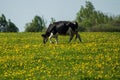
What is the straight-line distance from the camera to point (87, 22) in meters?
104

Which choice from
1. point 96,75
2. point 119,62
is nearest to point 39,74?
point 96,75

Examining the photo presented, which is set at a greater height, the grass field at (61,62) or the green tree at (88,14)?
the green tree at (88,14)

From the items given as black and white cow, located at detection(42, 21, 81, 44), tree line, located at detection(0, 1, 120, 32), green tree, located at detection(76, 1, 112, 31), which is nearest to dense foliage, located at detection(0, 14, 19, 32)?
tree line, located at detection(0, 1, 120, 32)

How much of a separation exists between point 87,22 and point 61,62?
7951 cm

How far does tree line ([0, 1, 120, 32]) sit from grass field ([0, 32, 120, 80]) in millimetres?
42485

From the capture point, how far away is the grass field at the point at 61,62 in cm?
2096

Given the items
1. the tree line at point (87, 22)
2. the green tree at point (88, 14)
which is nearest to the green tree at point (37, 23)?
the tree line at point (87, 22)

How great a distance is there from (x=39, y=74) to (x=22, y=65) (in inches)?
109

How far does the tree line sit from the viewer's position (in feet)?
249

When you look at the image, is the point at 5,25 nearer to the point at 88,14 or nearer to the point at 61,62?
the point at 88,14

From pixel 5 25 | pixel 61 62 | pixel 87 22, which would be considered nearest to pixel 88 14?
pixel 87 22

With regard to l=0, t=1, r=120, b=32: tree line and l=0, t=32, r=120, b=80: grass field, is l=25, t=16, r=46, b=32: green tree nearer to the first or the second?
l=0, t=1, r=120, b=32: tree line

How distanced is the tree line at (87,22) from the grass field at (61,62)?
1673 inches

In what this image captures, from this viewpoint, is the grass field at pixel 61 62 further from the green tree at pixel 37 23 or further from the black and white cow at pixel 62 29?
the green tree at pixel 37 23
